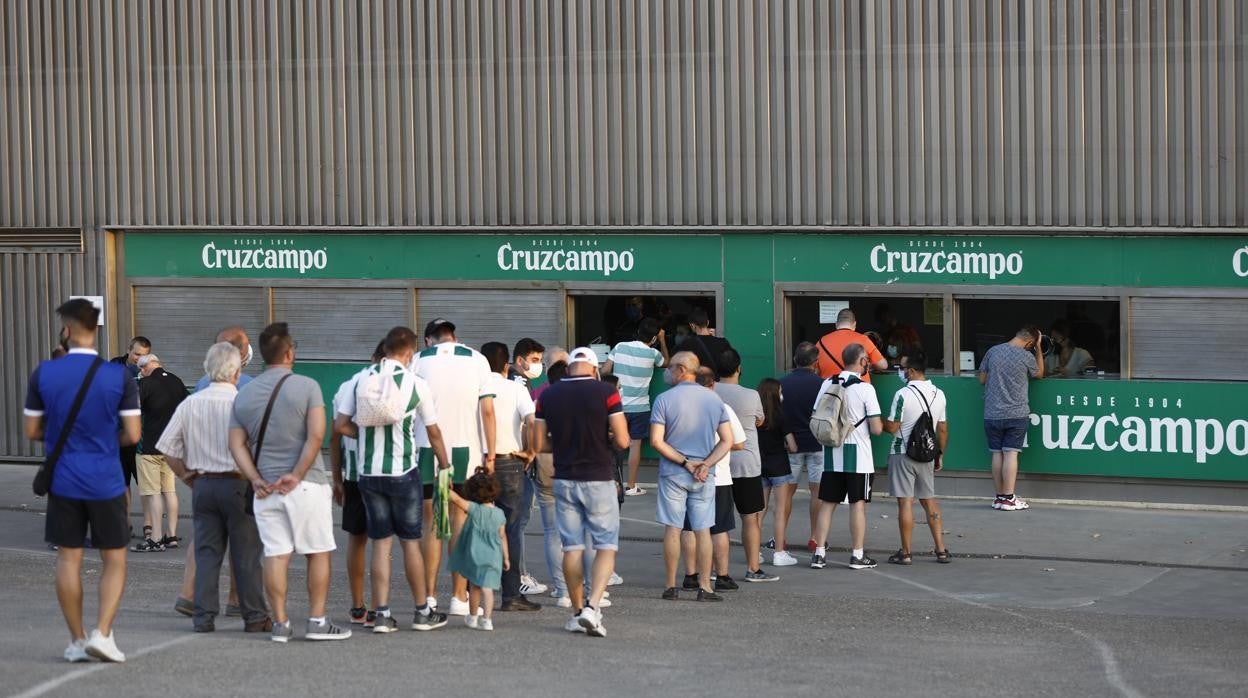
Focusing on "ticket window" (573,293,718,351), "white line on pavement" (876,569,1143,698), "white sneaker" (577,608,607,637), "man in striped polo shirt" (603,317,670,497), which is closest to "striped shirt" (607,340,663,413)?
"man in striped polo shirt" (603,317,670,497)

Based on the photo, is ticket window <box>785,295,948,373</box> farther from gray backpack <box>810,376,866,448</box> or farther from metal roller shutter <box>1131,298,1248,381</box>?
gray backpack <box>810,376,866,448</box>

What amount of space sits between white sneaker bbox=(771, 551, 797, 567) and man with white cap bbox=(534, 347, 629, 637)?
9.27 ft

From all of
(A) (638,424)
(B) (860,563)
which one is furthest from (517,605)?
(A) (638,424)

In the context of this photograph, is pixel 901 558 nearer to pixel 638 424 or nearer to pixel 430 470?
pixel 638 424

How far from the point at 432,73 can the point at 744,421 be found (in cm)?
718

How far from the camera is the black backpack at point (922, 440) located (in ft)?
42.7

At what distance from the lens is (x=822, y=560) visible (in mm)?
13117

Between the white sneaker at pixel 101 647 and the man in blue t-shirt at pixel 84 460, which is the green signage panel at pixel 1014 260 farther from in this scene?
the white sneaker at pixel 101 647

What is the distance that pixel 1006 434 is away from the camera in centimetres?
1573

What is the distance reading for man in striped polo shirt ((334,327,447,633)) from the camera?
10031mm

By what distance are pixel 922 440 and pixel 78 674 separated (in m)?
6.46

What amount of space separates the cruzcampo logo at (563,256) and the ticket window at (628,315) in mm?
346

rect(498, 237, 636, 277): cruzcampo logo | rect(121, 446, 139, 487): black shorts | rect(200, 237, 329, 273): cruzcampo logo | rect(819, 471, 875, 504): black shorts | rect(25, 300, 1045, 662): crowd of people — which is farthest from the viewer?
rect(200, 237, 329, 273): cruzcampo logo

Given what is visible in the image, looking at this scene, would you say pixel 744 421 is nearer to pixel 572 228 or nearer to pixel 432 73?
pixel 572 228
